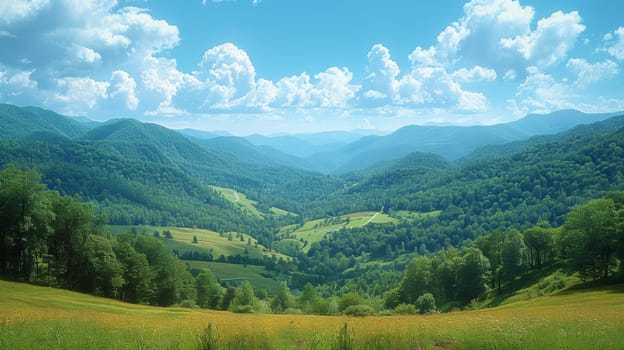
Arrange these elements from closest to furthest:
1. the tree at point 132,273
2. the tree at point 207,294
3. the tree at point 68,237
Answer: the tree at point 68,237 → the tree at point 132,273 → the tree at point 207,294

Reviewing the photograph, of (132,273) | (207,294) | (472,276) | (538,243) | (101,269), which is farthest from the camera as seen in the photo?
(207,294)

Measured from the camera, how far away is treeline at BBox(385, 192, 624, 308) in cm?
5978

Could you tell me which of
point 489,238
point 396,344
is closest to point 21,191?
point 396,344

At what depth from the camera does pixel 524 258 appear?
8338cm

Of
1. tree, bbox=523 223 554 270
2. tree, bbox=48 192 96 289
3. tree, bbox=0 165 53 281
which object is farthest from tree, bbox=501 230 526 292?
tree, bbox=0 165 53 281

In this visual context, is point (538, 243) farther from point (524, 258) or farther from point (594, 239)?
point (594, 239)

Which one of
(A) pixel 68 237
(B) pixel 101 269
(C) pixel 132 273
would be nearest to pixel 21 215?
(A) pixel 68 237

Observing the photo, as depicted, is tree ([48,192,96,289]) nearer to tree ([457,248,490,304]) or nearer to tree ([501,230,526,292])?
tree ([457,248,490,304])

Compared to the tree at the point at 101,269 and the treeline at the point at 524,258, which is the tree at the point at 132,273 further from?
the treeline at the point at 524,258

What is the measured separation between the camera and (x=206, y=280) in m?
88.7

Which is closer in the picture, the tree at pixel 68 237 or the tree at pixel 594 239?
the tree at pixel 594 239

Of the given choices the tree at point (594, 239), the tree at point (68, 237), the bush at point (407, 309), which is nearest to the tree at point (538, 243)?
the tree at point (594, 239)

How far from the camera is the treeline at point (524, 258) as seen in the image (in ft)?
196

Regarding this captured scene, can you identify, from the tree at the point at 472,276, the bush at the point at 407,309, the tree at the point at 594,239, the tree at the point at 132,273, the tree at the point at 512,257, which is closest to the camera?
the tree at the point at 594,239
